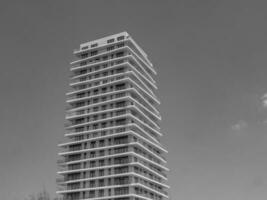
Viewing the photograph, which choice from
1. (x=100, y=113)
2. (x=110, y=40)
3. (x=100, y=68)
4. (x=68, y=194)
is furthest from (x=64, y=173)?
(x=110, y=40)

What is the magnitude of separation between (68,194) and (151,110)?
36.6 m

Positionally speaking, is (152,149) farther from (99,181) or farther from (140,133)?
(99,181)

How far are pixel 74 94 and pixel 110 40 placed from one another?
19.1 m

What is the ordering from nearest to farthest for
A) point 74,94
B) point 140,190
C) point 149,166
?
1. point 140,190
2. point 149,166
3. point 74,94

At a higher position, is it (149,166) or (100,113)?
(100,113)

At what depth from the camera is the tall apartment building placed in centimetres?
10662

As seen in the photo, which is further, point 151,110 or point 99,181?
point 151,110

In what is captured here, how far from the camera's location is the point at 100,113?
116 metres

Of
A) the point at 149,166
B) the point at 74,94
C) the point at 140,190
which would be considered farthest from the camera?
the point at 74,94

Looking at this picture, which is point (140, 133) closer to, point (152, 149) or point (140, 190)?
point (152, 149)

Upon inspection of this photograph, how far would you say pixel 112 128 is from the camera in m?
111

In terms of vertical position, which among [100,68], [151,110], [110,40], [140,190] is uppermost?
[110,40]

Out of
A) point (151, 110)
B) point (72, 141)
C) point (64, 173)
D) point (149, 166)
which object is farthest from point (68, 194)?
point (151, 110)

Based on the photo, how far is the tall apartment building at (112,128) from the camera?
350ft
